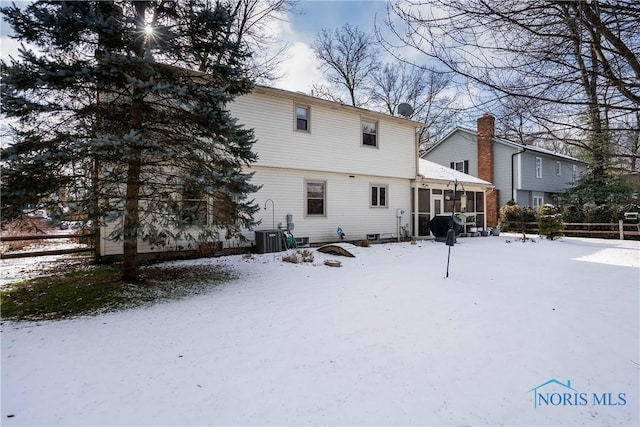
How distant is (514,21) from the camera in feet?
10.0

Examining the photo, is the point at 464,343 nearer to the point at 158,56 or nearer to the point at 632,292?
the point at 632,292

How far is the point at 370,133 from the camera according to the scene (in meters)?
15.0

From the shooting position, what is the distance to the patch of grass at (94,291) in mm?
5384

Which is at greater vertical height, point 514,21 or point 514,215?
point 514,21

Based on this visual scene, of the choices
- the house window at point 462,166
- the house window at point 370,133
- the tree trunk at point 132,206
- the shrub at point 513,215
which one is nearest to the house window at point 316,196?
the house window at point 370,133

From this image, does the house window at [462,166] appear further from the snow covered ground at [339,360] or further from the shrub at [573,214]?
the snow covered ground at [339,360]

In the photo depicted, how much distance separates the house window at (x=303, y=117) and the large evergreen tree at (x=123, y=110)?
17.8 ft

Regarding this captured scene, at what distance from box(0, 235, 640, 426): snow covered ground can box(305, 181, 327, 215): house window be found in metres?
6.58

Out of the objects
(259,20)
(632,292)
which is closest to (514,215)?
(632,292)

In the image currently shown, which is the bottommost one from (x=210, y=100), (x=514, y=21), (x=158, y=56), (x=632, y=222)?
(x=632, y=222)

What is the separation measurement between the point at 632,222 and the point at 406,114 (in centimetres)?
1415

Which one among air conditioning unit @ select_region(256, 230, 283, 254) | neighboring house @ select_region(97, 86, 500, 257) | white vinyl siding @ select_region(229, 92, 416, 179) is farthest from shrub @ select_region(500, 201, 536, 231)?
air conditioning unit @ select_region(256, 230, 283, 254)

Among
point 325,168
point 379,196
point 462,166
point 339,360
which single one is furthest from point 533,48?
point 462,166

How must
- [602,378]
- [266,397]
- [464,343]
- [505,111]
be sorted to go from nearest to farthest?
[266,397], [602,378], [505,111], [464,343]
